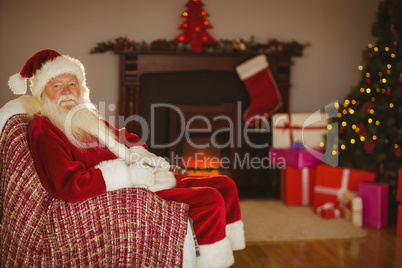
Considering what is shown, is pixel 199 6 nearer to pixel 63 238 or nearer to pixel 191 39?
pixel 191 39

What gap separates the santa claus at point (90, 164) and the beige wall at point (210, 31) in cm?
205

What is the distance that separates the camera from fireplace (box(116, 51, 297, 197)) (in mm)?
4133

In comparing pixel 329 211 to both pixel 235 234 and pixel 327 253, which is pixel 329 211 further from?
pixel 235 234

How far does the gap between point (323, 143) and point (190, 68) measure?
1.43m

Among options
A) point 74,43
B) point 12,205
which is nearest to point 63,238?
point 12,205

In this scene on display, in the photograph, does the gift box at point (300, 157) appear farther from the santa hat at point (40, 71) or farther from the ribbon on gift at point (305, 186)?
the santa hat at point (40, 71)

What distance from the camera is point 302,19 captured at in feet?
14.8

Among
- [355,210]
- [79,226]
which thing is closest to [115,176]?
[79,226]

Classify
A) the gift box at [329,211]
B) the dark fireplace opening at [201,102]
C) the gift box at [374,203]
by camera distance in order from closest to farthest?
the gift box at [374,203]
the gift box at [329,211]
the dark fireplace opening at [201,102]

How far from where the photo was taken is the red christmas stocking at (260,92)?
4199 mm

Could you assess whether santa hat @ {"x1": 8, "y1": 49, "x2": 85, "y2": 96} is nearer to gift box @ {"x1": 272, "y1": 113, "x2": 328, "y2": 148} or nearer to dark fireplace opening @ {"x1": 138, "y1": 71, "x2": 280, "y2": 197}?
dark fireplace opening @ {"x1": 138, "y1": 71, "x2": 280, "y2": 197}

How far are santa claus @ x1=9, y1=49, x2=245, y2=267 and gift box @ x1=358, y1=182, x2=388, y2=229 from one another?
1.50m

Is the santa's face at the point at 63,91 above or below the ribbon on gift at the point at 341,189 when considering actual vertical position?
above

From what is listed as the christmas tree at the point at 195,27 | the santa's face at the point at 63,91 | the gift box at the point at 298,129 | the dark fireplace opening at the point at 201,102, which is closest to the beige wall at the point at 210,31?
the christmas tree at the point at 195,27
